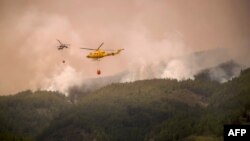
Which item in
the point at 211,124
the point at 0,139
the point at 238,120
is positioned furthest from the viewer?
the point at 211,124

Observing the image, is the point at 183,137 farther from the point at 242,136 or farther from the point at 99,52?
the point at 242,136

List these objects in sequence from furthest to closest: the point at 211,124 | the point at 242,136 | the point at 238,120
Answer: the point at 211,124 → the point at 238,120 → the point at 242,136

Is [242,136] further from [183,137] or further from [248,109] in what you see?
[183,137]

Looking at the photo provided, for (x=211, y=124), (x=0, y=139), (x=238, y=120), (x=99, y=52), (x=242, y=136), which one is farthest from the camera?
(x=211, y=124)

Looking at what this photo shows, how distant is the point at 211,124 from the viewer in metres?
190

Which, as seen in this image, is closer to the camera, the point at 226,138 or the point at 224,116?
the point at 226,138

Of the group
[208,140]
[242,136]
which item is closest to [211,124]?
[208,140]

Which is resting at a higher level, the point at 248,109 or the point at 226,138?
the point at 248,109

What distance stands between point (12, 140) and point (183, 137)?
69761 millimetres

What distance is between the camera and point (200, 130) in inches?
7712

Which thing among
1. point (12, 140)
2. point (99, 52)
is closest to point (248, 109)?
point (12, 140)

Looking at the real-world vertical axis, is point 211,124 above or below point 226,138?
above

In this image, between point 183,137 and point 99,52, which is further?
point 183,137

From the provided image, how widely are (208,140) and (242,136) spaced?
13139cm
